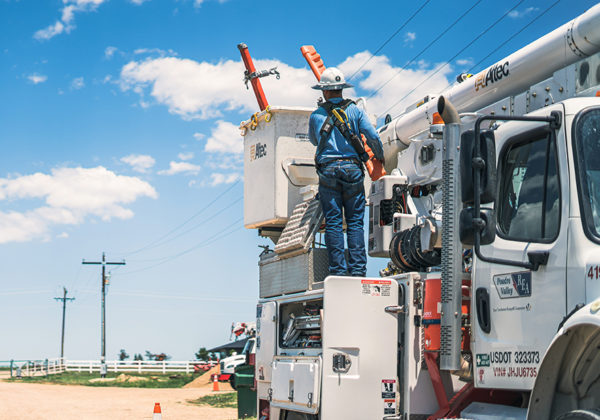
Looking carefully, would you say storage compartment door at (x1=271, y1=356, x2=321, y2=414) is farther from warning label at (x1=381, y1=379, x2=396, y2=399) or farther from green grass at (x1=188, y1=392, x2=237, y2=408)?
green grass at (x1=188, y1=392, x2=237, y2=408)

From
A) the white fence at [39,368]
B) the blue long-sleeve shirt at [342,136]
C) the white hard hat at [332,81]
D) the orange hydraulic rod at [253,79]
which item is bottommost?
the white fence at [39,368]

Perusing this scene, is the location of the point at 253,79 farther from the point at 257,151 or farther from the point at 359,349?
the point at 359,349

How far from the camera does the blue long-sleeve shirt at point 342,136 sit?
8.23 meters

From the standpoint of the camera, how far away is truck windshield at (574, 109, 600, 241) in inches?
195

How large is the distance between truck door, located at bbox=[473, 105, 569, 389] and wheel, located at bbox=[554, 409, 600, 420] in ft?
1.49

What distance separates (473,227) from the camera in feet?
17.3

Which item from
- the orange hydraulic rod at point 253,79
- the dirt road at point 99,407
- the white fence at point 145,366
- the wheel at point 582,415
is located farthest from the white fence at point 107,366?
the wheel at point 582,415

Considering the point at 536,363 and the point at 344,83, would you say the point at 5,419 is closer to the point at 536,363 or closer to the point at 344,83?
the point at 344,83

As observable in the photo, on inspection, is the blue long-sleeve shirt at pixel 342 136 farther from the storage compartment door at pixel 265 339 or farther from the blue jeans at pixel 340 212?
the storage compartment door at pixel 265 339

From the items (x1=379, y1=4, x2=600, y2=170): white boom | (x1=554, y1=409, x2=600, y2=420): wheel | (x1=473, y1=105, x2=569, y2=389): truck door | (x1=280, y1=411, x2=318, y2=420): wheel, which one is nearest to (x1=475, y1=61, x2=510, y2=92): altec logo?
(x1=379, y1=4, x2=600, y2=170): white boom

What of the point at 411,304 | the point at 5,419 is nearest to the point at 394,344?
the point at 411,304

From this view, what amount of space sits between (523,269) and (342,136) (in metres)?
3.28

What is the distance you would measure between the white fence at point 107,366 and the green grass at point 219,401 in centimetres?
2073

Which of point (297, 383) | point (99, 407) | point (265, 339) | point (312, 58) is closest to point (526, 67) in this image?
point (297, 383)
